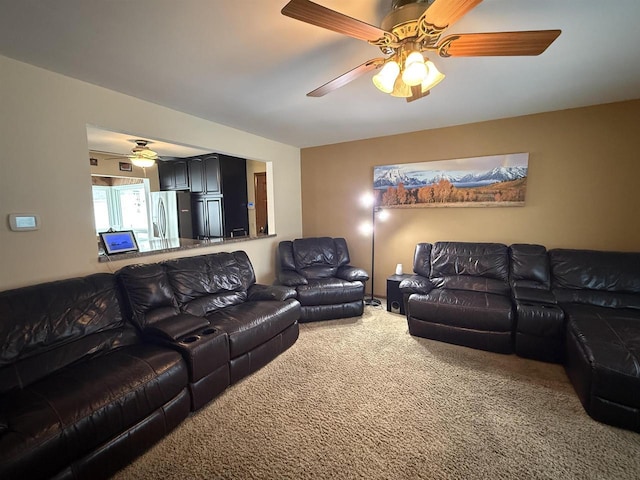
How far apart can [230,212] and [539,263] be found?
4686 millimetres

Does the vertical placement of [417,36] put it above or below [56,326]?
above

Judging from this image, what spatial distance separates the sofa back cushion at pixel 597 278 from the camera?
2.69 m

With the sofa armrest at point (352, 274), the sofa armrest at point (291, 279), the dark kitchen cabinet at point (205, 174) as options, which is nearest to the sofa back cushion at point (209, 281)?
the sofa armrest at point (291, 279)

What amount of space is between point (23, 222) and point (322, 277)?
117 inches

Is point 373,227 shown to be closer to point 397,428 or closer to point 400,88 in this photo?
point 400,88

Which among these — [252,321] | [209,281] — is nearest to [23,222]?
[209,281]

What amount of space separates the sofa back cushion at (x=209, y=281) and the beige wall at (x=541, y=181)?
2149 millimetres

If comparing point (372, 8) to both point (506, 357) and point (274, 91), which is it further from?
point (506, 357)

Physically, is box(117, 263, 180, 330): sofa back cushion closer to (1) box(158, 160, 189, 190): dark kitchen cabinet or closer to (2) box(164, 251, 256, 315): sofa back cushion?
(2) box(164, 251, 256, 315): sofa back cushion

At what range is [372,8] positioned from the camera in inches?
58.6

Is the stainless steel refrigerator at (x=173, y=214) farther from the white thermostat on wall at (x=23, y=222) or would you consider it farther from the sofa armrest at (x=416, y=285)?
the sofa armrest at (x=416, y=285)

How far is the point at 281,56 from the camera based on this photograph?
1.92m

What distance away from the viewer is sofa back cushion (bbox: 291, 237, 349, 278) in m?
4.09

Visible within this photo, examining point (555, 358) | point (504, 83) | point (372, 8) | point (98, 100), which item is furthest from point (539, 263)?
point (98, 100)
